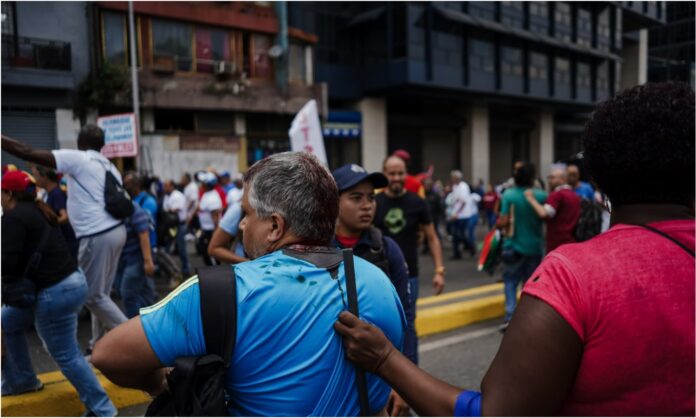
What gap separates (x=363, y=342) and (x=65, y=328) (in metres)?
2.80

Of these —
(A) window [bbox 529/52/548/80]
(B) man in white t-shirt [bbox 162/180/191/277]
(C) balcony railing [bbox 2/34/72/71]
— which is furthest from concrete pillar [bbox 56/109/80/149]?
(A) window [bbox 529/52/548/80]

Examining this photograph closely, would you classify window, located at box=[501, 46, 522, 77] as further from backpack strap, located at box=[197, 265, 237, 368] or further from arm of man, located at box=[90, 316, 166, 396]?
arm of man, located at box=[90, 316, 166, 396]

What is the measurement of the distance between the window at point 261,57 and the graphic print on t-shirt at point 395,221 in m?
18.9

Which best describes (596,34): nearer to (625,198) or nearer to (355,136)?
(355,136)

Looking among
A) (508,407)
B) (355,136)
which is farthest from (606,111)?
(355,136)

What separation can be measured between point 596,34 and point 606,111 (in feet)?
116

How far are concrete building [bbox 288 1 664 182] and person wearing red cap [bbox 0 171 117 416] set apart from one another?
21.3 meters

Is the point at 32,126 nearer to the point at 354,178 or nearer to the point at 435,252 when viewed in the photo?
the point at 435,252

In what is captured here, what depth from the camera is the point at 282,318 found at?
1490mm

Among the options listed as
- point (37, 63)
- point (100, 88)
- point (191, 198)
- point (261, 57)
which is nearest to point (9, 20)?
point (37, 63)

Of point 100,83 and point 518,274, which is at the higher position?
point 100,83

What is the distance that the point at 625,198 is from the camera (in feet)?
4.29

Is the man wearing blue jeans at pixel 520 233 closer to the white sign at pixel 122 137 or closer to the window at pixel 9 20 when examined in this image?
the white sign at pixel 122 137

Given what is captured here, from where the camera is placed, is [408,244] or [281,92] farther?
[281,92]
